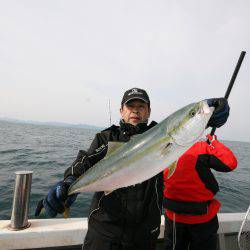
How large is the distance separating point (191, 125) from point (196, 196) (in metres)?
1.41

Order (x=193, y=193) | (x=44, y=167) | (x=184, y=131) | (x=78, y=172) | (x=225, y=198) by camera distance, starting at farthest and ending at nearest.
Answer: (x=44, y=167) < (x=225, y=198) < (x=193, y=193) < (x=78, y=172) < (x=184, y=131)

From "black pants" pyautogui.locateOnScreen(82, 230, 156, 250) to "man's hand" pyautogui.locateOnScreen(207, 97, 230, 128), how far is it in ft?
5.80

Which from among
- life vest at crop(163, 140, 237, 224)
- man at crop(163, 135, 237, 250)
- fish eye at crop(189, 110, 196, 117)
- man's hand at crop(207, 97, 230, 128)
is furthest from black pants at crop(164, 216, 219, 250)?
fish eye at crop(189, 110, 196, 117)

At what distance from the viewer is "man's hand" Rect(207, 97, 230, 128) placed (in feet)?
9.96

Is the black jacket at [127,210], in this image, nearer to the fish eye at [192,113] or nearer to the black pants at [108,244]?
the black pants at [108,244]

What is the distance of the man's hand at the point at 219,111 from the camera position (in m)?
3.04

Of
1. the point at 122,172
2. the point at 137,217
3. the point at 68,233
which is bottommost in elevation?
the point at 68,233

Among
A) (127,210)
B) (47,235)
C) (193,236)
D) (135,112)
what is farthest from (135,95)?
(47,235)

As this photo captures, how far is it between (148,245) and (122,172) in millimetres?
1071

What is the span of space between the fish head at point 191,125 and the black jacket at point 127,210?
80 cm

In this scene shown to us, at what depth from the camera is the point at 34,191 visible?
9227 millimetres

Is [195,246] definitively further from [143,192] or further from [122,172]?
[122,172]

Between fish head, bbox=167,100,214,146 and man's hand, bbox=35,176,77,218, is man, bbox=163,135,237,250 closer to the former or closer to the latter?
fish head, bbox=167,100,214,146

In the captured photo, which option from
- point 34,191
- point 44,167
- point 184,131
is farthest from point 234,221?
point 44,167
